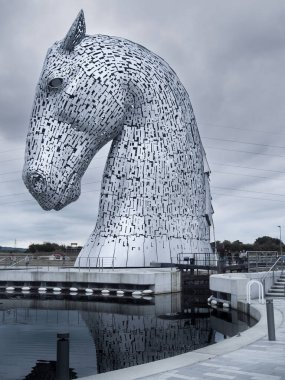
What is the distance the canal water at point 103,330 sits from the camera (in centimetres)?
858

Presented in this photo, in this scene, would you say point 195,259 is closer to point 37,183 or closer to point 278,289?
point 37,183

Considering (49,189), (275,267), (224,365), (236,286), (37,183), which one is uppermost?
(37,183)

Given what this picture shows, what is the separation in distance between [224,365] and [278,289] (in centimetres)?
988

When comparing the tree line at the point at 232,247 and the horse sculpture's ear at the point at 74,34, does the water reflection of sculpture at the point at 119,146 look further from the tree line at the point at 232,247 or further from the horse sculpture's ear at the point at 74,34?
the tree line at the point at 232,247

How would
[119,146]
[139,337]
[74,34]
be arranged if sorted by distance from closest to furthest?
1. [139,337]
2. [74,34]
3. [119,146]

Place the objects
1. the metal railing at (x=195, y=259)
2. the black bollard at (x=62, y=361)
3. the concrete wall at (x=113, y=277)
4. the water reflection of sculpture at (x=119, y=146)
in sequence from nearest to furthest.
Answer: the black bollard at (x=62, y=361)
the concrete wall at (x=113, y=277)
the water reflection of sculpture at (x=119, y=146)
the metal railing at (x=195, y=259)

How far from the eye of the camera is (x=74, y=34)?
76.2 feet

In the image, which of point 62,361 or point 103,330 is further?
point 103,330

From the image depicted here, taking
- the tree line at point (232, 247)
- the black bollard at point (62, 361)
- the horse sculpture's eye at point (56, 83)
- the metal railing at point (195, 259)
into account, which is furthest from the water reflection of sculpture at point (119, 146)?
the tree line at point (232, 247)

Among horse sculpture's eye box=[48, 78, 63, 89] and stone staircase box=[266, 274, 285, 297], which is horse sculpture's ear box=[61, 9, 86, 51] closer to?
horse sculpture's eye box=[48, 78, 63, 89]

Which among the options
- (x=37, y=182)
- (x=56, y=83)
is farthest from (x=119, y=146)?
(x=37, y=182)

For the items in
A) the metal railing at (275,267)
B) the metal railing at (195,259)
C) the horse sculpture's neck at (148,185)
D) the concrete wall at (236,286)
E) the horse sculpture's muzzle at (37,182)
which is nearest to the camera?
the concrete wall at (236,286)

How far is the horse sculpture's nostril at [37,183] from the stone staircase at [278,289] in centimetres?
1093

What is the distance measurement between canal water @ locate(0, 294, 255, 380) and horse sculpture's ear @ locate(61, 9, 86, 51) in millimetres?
11834
